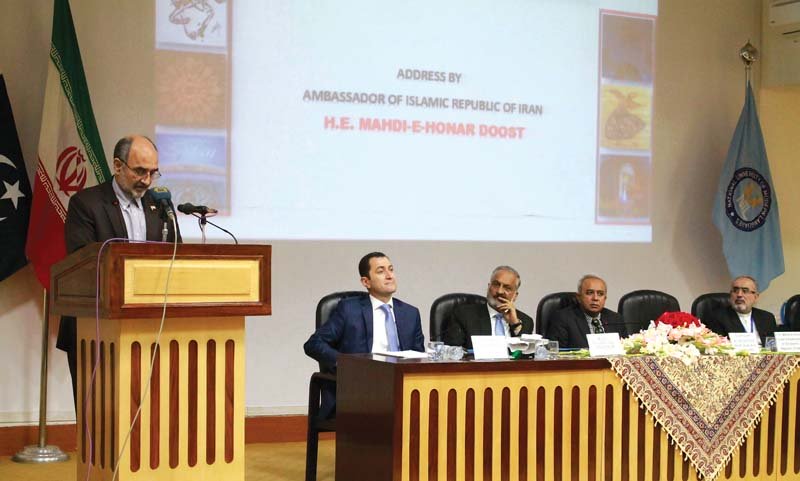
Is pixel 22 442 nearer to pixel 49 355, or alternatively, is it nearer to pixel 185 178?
pixel 49 355

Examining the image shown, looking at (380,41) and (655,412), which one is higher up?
(380,41)

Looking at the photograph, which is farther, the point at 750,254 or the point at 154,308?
the point at 750,254

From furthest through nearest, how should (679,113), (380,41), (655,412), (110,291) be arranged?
(679,113), (380,41), (655,412), (110,291)

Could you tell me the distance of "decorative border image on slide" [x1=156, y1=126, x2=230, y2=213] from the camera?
5.63 meters

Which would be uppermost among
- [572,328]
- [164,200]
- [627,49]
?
[627,49]

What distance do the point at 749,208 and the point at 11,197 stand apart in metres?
4.71

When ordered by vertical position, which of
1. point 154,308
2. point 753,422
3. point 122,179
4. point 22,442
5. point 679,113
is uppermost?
point 679,113

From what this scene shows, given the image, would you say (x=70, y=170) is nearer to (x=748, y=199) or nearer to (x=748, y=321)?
(x=748, y=321)

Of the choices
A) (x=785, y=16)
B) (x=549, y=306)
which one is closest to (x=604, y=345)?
(x=549, y=306)

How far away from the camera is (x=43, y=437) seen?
529cm

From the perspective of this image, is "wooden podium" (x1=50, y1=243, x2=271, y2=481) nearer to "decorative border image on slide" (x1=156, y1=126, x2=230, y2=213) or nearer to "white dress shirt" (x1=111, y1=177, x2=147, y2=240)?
"white dress shirt" (x1=111, y1=177, x2=147, y2=240)

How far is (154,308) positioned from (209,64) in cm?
305

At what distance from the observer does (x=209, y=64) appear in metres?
5.70

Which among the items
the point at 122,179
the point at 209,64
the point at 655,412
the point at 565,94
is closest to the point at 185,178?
the point at 209,64
